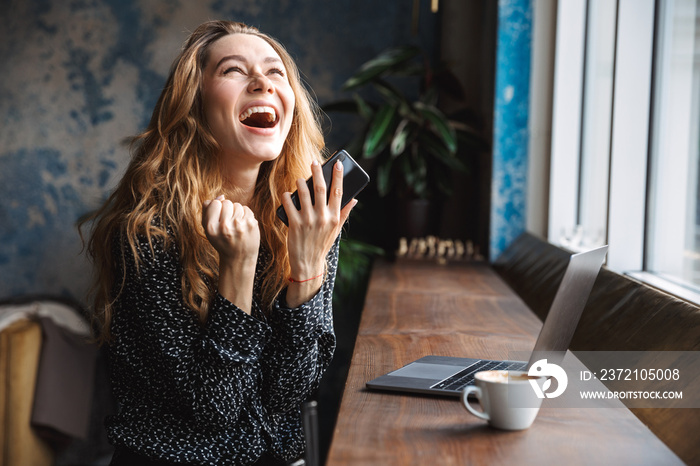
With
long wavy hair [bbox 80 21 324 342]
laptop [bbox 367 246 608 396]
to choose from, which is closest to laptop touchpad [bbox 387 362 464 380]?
laptop [bbox 367 246 608 396]

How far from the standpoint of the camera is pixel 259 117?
4.20ft

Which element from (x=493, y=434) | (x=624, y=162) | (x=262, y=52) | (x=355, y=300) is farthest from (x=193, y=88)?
(x=355, y=300)

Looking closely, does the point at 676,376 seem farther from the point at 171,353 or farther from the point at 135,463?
the point at 135,463

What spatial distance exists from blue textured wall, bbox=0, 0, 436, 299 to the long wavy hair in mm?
2197

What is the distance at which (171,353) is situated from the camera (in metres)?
1.04

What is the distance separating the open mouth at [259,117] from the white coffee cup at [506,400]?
69 cm

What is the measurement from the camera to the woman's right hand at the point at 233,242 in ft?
3.35

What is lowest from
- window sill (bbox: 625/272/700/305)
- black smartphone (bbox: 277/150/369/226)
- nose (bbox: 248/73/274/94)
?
window sill (bbox: 625/272/700/305)

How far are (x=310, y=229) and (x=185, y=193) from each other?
292 mm

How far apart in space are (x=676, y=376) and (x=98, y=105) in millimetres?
3360

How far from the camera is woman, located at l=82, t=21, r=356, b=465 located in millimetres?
1054

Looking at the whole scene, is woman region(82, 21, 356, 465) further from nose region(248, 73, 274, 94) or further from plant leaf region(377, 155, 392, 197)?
plant leaf region(377, 155, 392, 197)

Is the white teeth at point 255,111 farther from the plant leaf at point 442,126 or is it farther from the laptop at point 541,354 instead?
the plant leaf at point 442,126

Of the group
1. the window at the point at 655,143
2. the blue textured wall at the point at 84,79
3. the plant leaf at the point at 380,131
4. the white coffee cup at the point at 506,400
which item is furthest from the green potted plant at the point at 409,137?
the white coffee cup at the point at 506,400
